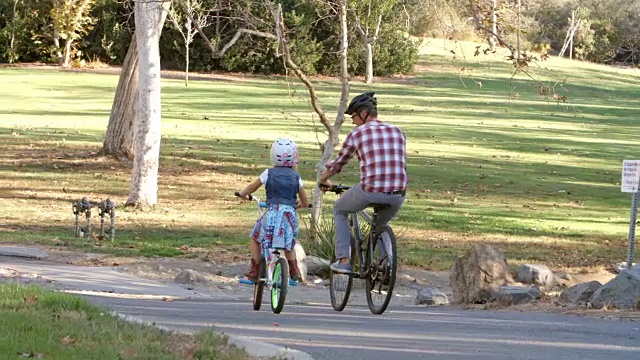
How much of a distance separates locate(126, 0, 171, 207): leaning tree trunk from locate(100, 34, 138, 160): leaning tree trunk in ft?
19.2

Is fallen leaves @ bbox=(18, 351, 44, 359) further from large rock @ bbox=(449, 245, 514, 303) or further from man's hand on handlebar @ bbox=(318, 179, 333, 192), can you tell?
large rock @ bbox=(449, 245, 514, 303)

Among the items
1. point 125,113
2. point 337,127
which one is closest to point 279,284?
point 337,127

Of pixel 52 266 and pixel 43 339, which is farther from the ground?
pixel 43 339

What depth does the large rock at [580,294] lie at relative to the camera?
13.9 meters

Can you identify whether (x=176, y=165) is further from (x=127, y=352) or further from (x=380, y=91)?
(x=380, y=91)

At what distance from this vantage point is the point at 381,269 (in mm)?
11352

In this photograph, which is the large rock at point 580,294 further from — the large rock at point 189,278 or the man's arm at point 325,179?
the large rock at point 189,278

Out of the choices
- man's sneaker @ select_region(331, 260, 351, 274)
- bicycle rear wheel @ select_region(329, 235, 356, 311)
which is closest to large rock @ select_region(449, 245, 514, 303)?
bicycle rear wheel @ select_region(329, 235, 356, 311)

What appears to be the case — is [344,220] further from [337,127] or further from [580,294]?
[337,127]

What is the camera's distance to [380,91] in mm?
62156

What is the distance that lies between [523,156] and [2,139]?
14.1m

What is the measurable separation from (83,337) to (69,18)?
56.2 metres

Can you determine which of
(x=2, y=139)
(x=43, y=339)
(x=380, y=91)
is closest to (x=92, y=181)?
(x=2, y=139)

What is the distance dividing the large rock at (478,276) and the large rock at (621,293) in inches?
55.7
